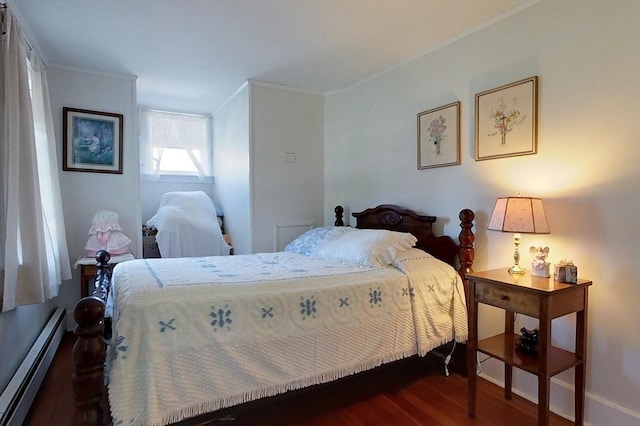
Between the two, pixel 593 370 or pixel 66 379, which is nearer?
pixel 593 370

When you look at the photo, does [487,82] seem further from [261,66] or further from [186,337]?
[186,337]

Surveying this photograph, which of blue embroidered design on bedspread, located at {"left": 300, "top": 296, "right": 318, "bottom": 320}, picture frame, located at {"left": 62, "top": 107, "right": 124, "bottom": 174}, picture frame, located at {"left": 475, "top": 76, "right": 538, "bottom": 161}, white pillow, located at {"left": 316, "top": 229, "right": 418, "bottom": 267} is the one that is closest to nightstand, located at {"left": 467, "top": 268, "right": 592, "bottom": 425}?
white pillow, located at {"left": 316, "top": 229, "right": 418, "bottom": 267}

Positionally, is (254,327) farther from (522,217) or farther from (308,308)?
(522,217)

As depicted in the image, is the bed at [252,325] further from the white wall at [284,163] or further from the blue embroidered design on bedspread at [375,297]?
the white wall at [284,163]

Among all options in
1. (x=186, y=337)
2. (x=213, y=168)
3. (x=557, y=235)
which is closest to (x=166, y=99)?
(x=213, y=168)

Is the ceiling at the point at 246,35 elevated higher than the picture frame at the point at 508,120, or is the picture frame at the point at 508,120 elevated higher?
the ceiling at the point at 246,35

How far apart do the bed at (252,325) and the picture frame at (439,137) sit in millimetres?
535

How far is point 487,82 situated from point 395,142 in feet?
2.95

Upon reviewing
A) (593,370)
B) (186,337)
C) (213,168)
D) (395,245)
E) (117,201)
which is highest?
(213,168)

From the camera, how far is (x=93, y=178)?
3.31 meters

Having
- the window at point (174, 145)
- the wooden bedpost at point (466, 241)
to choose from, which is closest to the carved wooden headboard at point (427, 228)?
the wooden bedpost at point (466, 241)

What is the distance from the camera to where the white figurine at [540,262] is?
6.27 feet

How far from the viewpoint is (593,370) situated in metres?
1.87

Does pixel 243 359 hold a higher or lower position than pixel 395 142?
lower
